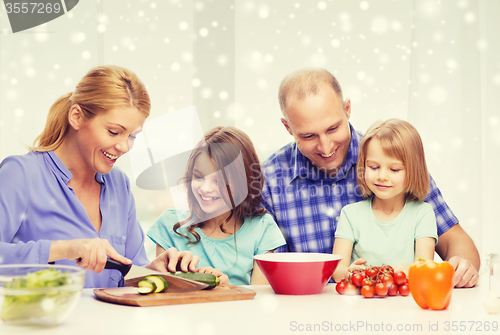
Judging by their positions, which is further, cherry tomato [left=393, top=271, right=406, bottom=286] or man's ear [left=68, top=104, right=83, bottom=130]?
man's ear [left=68, top=104, right=83, bottom=130]

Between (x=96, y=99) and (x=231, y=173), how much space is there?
535 millimetres

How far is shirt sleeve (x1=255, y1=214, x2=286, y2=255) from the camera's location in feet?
5.09

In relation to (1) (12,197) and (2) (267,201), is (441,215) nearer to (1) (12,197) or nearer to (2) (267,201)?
(2) (267,201)

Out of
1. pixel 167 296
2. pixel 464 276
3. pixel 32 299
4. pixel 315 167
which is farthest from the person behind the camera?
pixel 315 167

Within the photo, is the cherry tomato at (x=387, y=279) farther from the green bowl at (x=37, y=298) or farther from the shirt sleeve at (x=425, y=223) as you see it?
the green bowl at (x=37, y=298)

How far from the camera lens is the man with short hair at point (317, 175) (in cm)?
157

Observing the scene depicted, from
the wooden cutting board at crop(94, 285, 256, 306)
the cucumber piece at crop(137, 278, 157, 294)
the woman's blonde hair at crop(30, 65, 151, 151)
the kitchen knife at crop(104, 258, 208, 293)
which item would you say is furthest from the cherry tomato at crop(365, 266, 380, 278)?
the woman's blonde hair at crop(30, 65, 151, 151)

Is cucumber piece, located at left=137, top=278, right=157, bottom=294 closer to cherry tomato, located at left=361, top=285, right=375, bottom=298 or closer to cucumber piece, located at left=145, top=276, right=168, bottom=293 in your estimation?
cucumber piece, located at left=145, top=276, right=168, bottom=293

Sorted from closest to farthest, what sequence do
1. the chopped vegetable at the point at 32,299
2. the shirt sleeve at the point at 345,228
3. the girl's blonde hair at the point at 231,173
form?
the chopped vegetable at the point at 32,299, the shirt sleeve at the point at 345,228, the girl's blonde hair at the point at 231,173

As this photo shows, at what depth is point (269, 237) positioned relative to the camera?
61.9 inches

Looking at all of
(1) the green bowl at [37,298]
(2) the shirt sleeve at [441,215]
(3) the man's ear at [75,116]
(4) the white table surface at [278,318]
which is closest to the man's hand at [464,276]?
(4) the white table surface at [278,318]

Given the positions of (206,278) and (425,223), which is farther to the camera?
(425,223)

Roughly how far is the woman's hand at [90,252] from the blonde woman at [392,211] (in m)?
0.77

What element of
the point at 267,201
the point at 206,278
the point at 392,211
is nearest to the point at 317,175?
the point at 267,201
